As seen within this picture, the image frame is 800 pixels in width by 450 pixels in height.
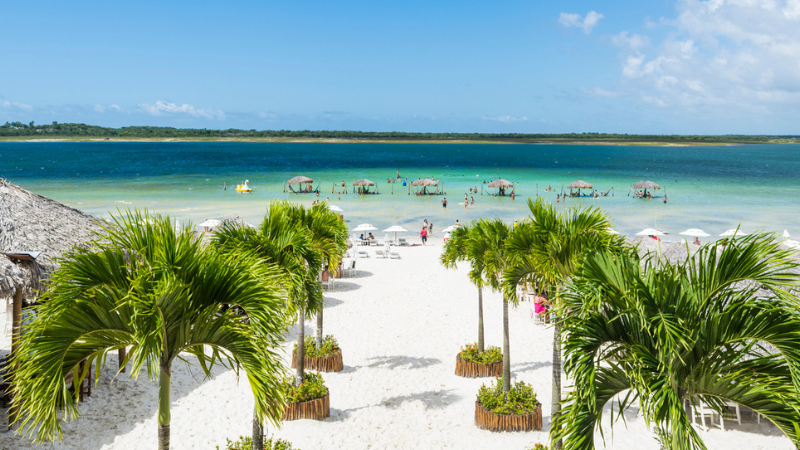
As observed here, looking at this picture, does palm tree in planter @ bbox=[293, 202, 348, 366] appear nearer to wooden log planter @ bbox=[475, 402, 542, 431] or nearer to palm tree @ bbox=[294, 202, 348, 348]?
palm tree @ bbox=[294, 202, 348, 348]

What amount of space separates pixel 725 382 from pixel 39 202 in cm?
1128

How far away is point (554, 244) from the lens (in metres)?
6.43

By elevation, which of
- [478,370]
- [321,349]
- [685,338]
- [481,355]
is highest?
[685,338]

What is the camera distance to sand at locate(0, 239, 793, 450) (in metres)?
8.23

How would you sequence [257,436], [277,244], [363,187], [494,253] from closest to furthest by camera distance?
[257,436], [277,244], [494,253], [363,187]

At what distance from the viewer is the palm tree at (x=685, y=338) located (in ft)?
11.5

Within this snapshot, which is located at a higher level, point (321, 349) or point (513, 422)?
point (321, 349)

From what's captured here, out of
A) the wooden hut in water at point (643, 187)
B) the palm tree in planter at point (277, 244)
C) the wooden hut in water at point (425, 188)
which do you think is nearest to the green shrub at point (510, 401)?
the palm tree in planter at point (277, 244)

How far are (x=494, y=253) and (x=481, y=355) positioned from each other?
3.02m

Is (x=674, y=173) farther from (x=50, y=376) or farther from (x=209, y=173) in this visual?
(x=50, y=376)

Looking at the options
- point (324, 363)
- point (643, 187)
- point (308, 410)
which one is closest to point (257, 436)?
point (308, 410)

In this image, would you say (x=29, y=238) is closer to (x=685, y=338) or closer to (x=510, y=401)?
(x=510, y=401)

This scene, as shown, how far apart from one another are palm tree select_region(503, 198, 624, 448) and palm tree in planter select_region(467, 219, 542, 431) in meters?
1.08

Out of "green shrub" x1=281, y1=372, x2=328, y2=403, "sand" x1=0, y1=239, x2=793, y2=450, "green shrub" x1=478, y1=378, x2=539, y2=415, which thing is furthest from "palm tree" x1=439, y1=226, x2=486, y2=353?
"green shrub" x1=281, y1=372, x2=328, y2=403
